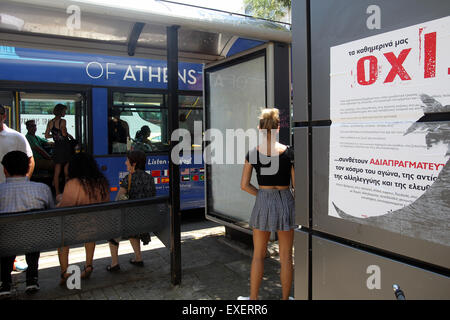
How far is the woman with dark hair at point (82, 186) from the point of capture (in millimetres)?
3689

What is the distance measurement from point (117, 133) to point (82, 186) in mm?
2404

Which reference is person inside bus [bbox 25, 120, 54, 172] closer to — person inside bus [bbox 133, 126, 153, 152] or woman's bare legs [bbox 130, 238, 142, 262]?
person inside bus [bbox 133, 126, 153, 152]

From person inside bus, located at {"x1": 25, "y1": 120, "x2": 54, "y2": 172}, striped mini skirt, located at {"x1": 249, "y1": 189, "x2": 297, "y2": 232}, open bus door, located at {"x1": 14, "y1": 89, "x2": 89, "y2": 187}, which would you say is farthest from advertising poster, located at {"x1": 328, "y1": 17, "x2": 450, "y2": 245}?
person inside bus, located at {"x1": 25, "y1": 120, "x2": 54, "y2": 172}

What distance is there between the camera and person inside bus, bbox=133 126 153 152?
242 inches

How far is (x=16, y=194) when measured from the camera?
337cm

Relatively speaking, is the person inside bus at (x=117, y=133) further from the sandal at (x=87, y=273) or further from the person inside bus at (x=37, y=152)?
the sandal at (x=87, y=273)

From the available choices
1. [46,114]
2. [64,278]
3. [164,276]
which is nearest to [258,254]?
[164,276]

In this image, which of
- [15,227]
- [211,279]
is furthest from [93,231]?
[211,279]

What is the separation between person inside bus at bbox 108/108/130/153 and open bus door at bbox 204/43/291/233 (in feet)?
4.75

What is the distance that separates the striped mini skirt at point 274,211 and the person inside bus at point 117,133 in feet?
11.6

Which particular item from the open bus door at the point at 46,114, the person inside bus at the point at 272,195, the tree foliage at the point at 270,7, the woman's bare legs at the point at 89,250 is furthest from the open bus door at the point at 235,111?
the tree foliage at the point at 270,7

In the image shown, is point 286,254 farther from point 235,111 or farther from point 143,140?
point 143,140

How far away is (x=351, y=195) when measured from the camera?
81.3 inches

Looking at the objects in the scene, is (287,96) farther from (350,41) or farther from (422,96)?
(422,96)
